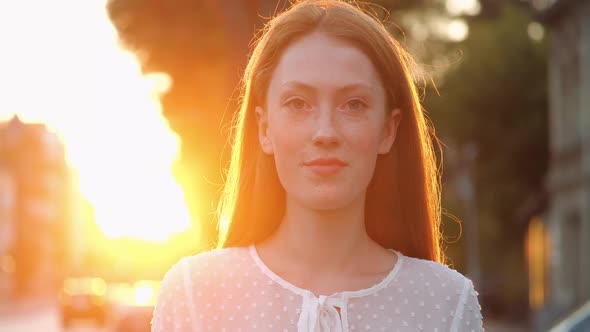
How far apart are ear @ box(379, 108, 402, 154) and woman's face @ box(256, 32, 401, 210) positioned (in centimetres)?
8

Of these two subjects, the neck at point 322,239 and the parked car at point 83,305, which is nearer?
the neck at point 322,239

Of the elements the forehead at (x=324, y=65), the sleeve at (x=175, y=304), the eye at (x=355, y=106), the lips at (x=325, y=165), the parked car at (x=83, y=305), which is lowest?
the parked car at (x=83, y=305)

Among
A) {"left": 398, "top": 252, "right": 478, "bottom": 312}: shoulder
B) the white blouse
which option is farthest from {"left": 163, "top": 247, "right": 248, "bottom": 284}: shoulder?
{"left": 398, "top": 252, "right": 478, "bottom": 312}: shoulder

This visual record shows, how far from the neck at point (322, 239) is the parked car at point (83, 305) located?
144ft

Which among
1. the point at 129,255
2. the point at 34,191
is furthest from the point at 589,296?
the point at 129,255

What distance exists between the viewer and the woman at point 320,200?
119 inches

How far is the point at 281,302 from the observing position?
301cm

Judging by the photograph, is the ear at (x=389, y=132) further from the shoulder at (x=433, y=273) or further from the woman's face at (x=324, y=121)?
the shoulder at (x=433, y=273)

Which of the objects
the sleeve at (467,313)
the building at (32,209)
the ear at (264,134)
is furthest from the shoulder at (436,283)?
the building at (32,209)

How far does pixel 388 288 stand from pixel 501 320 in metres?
46.5

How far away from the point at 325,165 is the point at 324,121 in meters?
0.11

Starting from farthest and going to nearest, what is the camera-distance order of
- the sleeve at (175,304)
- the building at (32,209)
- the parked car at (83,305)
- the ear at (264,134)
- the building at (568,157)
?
1. the building at (32,209)
2. the parked car at (83,305)
3. the building at (568,157)
4. the ear at (264,134)
5. the sleeve at (175,304)

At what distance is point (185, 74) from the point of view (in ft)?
72.1

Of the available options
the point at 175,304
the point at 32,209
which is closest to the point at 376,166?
the point at 175,304
